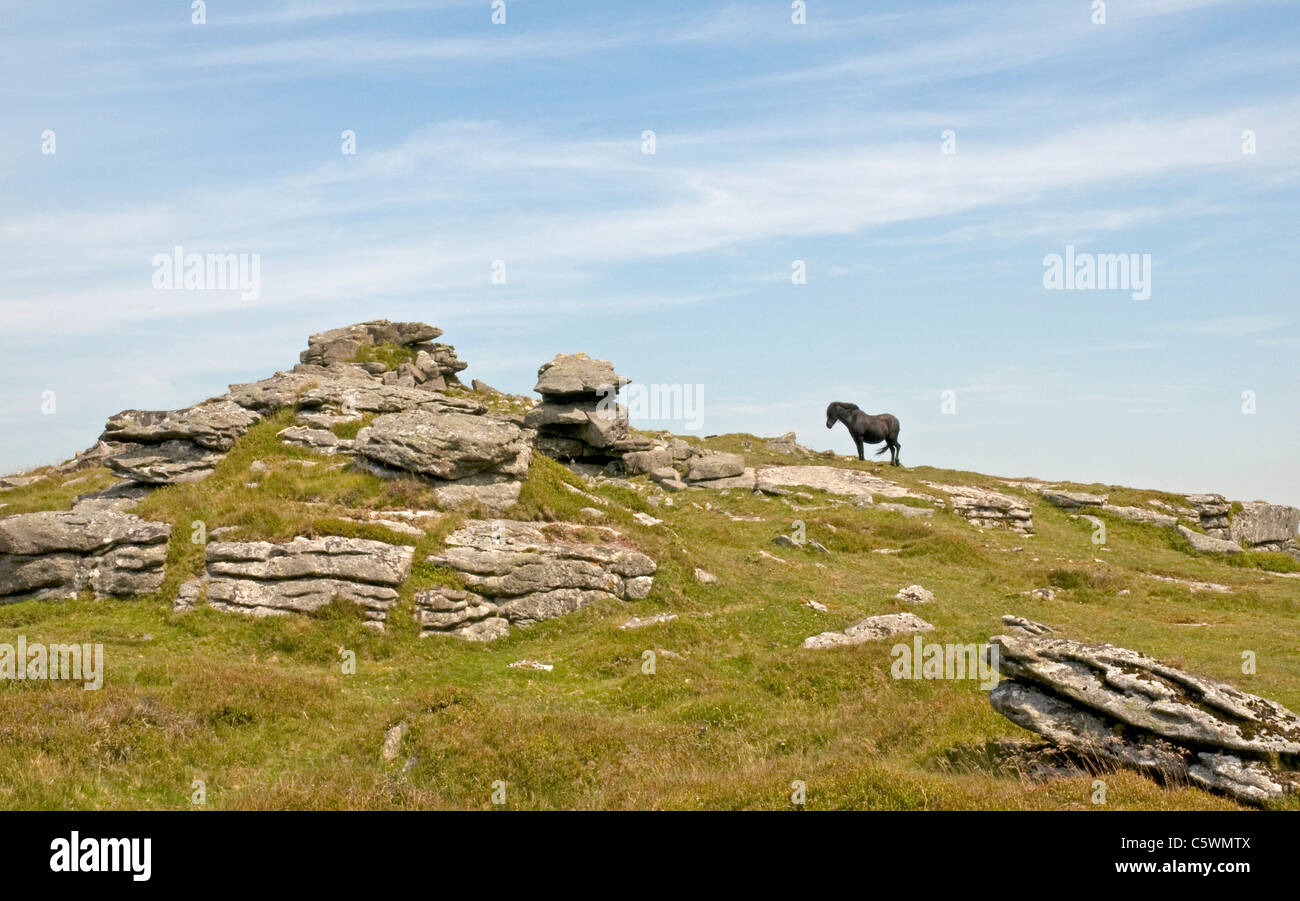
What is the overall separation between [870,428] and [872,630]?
41973mm

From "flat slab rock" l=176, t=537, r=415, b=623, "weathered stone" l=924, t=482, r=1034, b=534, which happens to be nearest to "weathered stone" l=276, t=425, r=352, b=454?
"flat slab rock" l=176, t=537, r=415, b=623

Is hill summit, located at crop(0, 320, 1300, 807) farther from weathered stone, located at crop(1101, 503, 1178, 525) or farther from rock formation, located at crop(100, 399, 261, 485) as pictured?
weathered stone, located at crop(1101, 503, 1178, 525)

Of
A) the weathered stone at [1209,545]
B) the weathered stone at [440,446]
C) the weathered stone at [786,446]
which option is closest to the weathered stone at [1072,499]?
the weathered stone at [1209,545]

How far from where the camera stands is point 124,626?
26.3m

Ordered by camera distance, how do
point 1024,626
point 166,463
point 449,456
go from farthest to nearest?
point 166,463
point 449,456
point 1024,626

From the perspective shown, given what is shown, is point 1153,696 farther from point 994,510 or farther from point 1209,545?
point 1209,545

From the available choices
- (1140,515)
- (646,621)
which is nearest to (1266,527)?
(1140,515)

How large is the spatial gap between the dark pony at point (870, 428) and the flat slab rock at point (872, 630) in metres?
40.1

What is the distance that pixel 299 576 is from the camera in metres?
27.8

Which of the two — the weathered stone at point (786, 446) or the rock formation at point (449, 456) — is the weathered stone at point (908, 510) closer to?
the weathered stone at point (786, 446)

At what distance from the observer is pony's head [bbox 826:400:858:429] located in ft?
230

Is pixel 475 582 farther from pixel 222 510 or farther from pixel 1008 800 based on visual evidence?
pixel 1008 800

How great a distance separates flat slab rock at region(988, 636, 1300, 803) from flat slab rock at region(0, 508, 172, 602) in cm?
2462

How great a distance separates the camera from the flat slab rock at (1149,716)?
14617 millimetres
